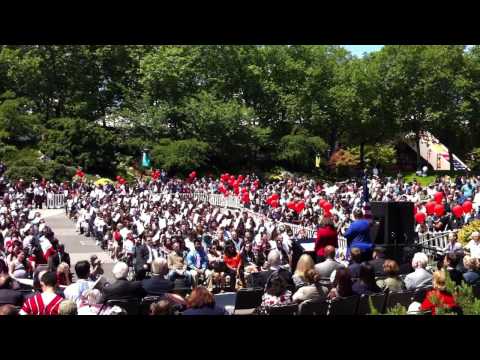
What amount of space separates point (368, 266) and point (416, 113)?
4430cm

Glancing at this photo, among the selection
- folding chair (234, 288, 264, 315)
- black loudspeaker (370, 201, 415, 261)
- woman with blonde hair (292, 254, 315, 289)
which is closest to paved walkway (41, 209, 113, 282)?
black loudspeaker (370, 201, 415, 261)

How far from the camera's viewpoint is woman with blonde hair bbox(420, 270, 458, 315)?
521cm

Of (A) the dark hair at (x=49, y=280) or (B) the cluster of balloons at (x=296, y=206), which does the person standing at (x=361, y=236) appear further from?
(B) the cluster of balloons at (x=296, y=206)

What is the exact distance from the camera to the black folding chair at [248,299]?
7.05m

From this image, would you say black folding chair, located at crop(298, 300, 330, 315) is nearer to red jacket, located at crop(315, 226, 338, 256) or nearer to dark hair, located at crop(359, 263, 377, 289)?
dark hair, located at crop(359, 263, 377, 289)

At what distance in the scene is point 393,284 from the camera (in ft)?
22.4

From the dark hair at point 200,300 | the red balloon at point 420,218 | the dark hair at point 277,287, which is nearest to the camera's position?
the dark hair at point 200,300

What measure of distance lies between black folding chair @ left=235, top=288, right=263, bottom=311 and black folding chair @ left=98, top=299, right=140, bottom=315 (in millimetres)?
1272

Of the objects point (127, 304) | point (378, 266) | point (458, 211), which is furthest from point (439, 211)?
point (127, 304)

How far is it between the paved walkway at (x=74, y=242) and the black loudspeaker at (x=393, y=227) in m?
6.06

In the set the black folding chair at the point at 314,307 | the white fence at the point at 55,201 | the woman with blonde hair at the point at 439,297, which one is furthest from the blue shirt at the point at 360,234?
the white fence at the point at 55,201
